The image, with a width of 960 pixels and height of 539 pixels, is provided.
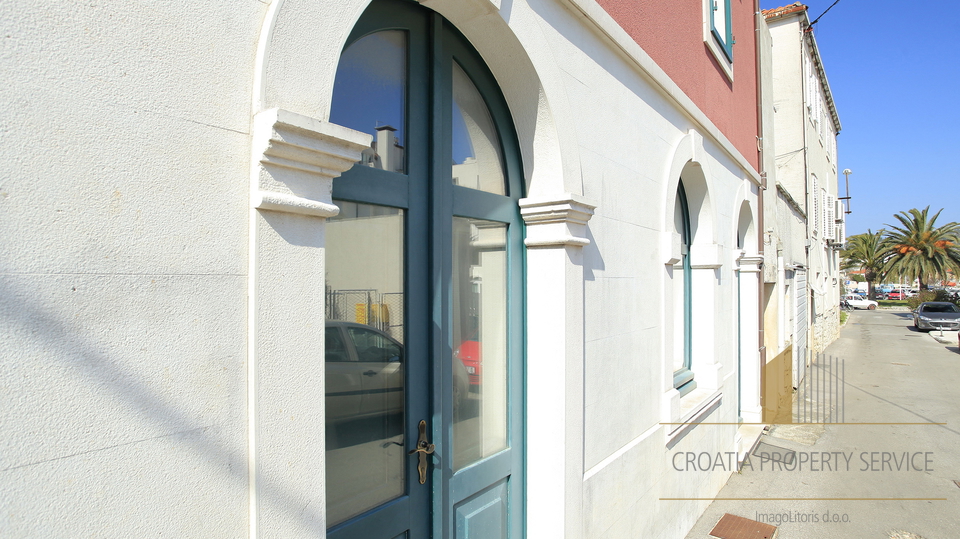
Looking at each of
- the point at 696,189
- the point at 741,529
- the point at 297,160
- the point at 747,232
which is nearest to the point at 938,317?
the point at 747,232

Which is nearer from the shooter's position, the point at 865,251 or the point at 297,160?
the point at 297,160

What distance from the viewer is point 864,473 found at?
6707 millimetres

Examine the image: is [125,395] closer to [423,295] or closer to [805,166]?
[423,295]

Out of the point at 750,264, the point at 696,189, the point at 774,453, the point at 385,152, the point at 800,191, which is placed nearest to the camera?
the point at 385,152

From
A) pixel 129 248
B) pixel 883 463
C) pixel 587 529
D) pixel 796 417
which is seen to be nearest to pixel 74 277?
pixel 129 248

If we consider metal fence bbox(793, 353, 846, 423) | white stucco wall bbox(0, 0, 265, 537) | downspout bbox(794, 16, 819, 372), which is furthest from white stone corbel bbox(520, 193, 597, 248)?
downspout bbox(794, 16, 819, 372)

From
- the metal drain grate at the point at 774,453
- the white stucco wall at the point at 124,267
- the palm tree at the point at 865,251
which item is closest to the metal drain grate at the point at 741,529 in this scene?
the metal drain grate at the point at 774,453

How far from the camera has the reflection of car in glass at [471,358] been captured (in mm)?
2686

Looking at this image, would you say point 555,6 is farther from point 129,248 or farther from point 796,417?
point 796,417

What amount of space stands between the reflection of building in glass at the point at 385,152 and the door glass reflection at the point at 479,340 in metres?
0.47

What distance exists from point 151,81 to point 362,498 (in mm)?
1656

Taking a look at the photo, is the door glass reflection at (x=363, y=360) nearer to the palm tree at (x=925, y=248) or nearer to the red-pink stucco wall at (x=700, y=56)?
the red-pink stucco wall at (x=700, y=56)

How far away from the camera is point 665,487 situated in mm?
4344

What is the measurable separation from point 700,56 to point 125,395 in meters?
5.82
